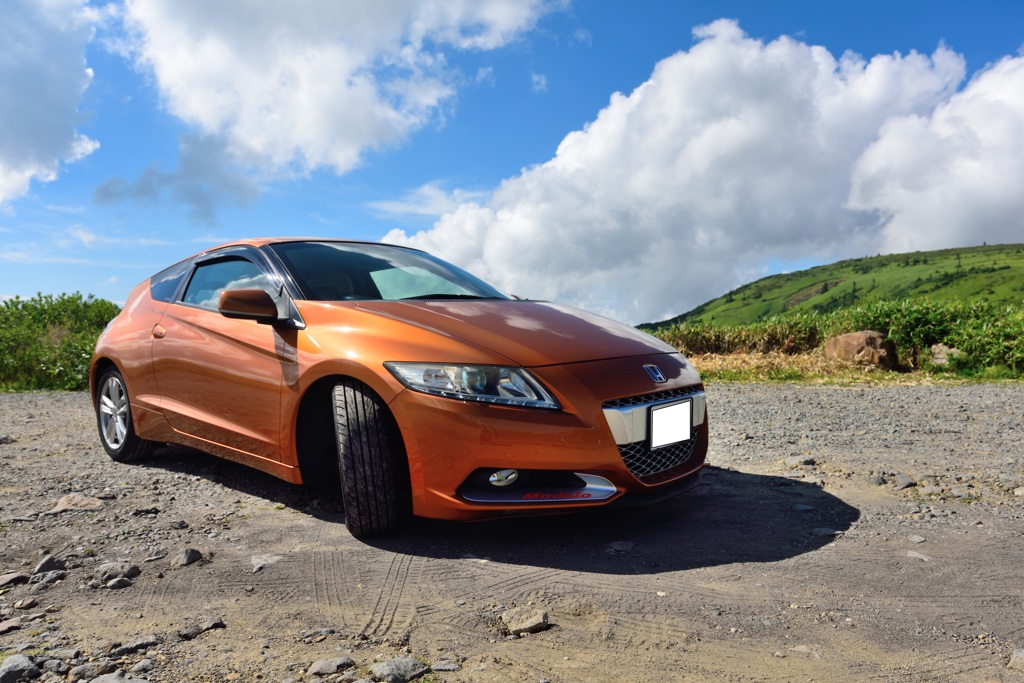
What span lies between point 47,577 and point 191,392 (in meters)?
1.44

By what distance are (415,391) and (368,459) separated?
15.8 inches

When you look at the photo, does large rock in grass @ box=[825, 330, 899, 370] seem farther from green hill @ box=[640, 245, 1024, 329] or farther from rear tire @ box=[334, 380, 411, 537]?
green hill @ box=[640, 245, 1024, 329]

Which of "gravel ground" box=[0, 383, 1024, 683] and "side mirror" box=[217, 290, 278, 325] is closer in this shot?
"gravel ground" box=[0, 383, 1024, 683]

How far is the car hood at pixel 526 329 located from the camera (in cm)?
321

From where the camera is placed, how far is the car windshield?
3.89 metres

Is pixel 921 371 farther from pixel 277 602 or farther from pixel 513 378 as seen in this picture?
pixel 277 602

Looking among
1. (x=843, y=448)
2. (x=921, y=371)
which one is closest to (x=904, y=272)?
(x=921, y=371)

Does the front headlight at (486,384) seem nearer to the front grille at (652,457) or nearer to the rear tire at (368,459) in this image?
the rear tire at (368,459)

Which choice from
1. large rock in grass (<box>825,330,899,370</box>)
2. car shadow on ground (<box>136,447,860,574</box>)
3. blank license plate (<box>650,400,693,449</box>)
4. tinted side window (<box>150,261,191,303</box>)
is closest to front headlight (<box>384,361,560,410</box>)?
blank license plate (<box>650,400,693,449</box>)

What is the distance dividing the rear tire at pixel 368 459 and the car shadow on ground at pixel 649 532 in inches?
6.8

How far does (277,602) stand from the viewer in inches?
108

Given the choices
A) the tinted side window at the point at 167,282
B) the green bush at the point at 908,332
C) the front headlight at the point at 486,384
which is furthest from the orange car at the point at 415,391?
the green bush at the point at 908,332

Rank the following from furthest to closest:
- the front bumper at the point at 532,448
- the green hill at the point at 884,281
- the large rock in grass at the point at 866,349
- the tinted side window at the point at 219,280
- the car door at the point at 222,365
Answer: the green hill at the point at 884,281
the large rock in grass at the point at 866,349
the tinted side window at the point at 219,280
the car door at the point at 222,365
the front bumper at the point at 532,448

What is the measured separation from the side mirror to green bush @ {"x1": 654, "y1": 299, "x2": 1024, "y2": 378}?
396 inches
